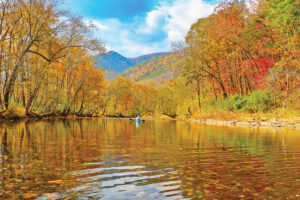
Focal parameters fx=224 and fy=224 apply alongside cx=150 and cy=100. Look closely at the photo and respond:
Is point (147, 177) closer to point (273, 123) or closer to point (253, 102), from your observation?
point (273, 123)

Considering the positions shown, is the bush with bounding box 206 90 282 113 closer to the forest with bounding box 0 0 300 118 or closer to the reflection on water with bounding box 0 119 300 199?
the forest with bounding box 0 0 300 118

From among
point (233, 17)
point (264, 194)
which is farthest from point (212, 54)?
point (264, 194)

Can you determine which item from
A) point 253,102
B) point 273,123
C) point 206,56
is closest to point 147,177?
point 273,123

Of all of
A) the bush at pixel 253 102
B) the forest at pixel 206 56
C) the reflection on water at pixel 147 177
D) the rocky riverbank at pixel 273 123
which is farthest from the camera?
the bush at pixel 253 102

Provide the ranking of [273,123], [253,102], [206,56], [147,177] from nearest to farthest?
1. [147,177]
2. [273,123]
3. [253,102]
4. [206,56]

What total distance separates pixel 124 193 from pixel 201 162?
9.02 ft

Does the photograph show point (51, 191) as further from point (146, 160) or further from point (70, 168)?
point (146, 160)

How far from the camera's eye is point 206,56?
29609 mm

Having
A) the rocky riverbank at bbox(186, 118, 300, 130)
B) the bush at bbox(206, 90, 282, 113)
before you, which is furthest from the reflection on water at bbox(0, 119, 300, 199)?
the bush at bbox(206, 90, 282, 113)

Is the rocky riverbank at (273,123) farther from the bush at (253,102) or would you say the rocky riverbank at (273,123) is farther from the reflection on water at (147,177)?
the reflection on water at (147,177)

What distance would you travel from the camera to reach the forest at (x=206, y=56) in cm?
2009

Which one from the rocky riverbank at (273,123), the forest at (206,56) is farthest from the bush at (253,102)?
the rocky riverbank at (273,123)

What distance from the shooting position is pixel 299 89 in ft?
65.9

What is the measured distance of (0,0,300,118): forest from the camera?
20.1 metres
